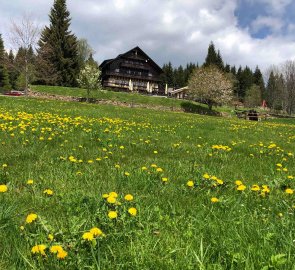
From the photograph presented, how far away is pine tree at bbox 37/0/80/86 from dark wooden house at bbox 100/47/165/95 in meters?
19.9

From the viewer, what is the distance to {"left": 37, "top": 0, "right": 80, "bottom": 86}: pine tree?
65.5m

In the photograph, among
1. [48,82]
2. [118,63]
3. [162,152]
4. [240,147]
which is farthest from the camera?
[118,63]

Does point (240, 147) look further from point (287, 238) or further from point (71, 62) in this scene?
point (71, 62)

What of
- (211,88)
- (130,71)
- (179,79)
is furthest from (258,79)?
(211,88)

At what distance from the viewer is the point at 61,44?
218 feet

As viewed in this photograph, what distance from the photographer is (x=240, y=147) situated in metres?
8.88

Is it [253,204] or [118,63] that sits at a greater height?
[118,63]

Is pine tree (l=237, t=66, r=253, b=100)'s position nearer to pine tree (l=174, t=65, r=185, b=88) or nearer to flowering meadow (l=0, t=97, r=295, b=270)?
pine tree (l=174, t=65, r=185, b=88)

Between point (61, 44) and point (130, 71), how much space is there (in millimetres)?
25241

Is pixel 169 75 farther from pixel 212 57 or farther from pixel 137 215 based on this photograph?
pixel 137 215

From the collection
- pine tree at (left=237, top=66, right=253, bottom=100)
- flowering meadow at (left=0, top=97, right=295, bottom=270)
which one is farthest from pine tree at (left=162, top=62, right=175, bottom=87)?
flowering meadow at (left=0, top=97, right=295, bottom=270)

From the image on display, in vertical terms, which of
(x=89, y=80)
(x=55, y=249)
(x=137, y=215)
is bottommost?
(x=137, y=215)

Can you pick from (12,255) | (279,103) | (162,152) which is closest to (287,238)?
(12,255)

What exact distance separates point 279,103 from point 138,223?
118942 millimetres
